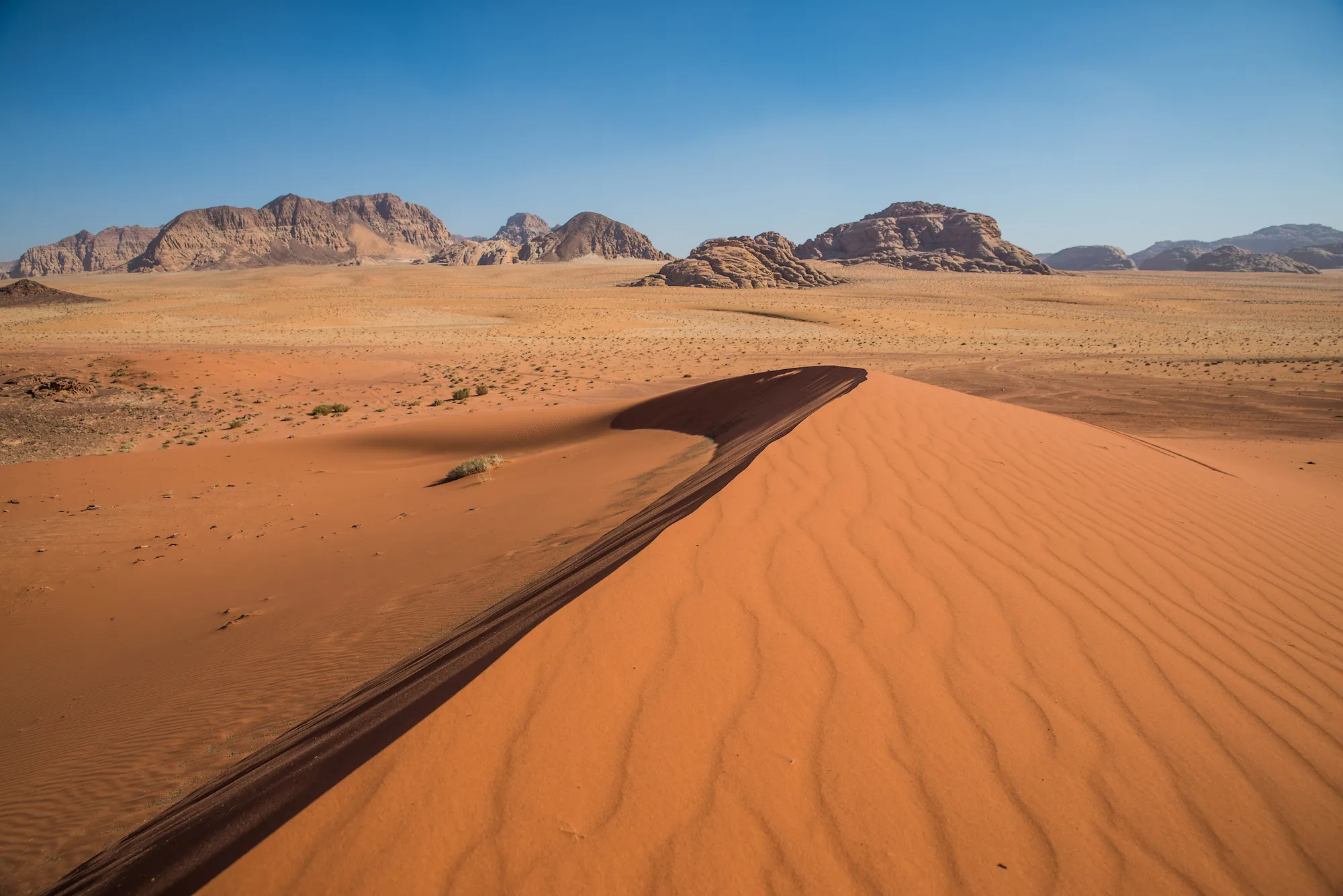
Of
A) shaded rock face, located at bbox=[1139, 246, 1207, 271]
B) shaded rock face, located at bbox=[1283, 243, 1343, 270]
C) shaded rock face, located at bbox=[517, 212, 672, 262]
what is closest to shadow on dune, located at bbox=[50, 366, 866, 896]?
shaded rock face, located at bbox=[517, 212, 672, 262]

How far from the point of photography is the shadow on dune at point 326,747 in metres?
1.92

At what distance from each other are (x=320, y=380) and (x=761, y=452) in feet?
60.1

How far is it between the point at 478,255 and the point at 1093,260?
156m

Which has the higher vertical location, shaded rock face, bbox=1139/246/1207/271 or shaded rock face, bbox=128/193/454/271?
shaded rock face, bbox=128/193/454/271

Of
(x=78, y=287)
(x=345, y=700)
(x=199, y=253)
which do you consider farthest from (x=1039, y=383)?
(x=199, y=253)

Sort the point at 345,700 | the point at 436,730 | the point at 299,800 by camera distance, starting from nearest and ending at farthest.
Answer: the point at 299,800 → the point at 436,730 → the point at 345,700

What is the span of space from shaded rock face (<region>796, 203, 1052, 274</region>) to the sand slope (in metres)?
104

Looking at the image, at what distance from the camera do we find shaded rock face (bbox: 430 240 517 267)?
156 m

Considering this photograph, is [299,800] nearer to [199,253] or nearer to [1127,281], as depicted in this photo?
[1127,281]

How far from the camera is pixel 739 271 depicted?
69062 millimetres

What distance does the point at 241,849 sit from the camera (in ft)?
5.95

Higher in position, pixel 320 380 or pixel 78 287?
pixel 78 287

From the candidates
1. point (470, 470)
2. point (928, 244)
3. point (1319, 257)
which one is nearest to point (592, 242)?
point (928, 244)

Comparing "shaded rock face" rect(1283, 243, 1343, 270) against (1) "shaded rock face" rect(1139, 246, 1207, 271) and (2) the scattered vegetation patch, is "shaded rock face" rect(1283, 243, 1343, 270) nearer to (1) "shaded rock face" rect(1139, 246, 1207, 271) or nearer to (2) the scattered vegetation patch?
(1) "shaded rock face" rect(1139, 246, 1207, 271)
